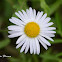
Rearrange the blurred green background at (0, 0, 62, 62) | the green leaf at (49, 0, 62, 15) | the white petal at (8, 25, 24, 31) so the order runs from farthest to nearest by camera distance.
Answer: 1. the green leaf at (49, 0, 62, 15)
2. the blurred green background at (0, 0, 62, 62)
3. the white petal at (8, 25, 24, 31)

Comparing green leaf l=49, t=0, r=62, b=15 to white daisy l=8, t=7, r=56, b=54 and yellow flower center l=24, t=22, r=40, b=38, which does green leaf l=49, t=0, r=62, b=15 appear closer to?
white daisy l=8, t=7, r=56, b=54

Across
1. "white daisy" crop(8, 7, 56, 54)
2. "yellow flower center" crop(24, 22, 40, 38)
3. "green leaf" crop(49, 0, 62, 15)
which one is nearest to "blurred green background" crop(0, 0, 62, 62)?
"green leaf" crop(49, 0, 62, 15)

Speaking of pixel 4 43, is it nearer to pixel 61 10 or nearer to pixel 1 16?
pixel 1 16

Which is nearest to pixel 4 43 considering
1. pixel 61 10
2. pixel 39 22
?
pixel 39 22

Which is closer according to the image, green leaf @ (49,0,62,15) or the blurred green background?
the blurred green background

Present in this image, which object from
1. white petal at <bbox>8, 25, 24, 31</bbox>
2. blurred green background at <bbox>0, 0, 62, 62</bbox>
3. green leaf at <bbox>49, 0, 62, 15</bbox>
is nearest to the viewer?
white petal at <bbox>8, 25, 24, 31</bbox>

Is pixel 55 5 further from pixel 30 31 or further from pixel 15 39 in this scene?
pixel 30 31

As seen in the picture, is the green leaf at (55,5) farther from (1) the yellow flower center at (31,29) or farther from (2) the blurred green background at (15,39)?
(1) the yellow flower center at (31,29)

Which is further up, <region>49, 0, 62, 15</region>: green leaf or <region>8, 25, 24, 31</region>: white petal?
<region>49, 0, 62, 15</region>: green leaf
